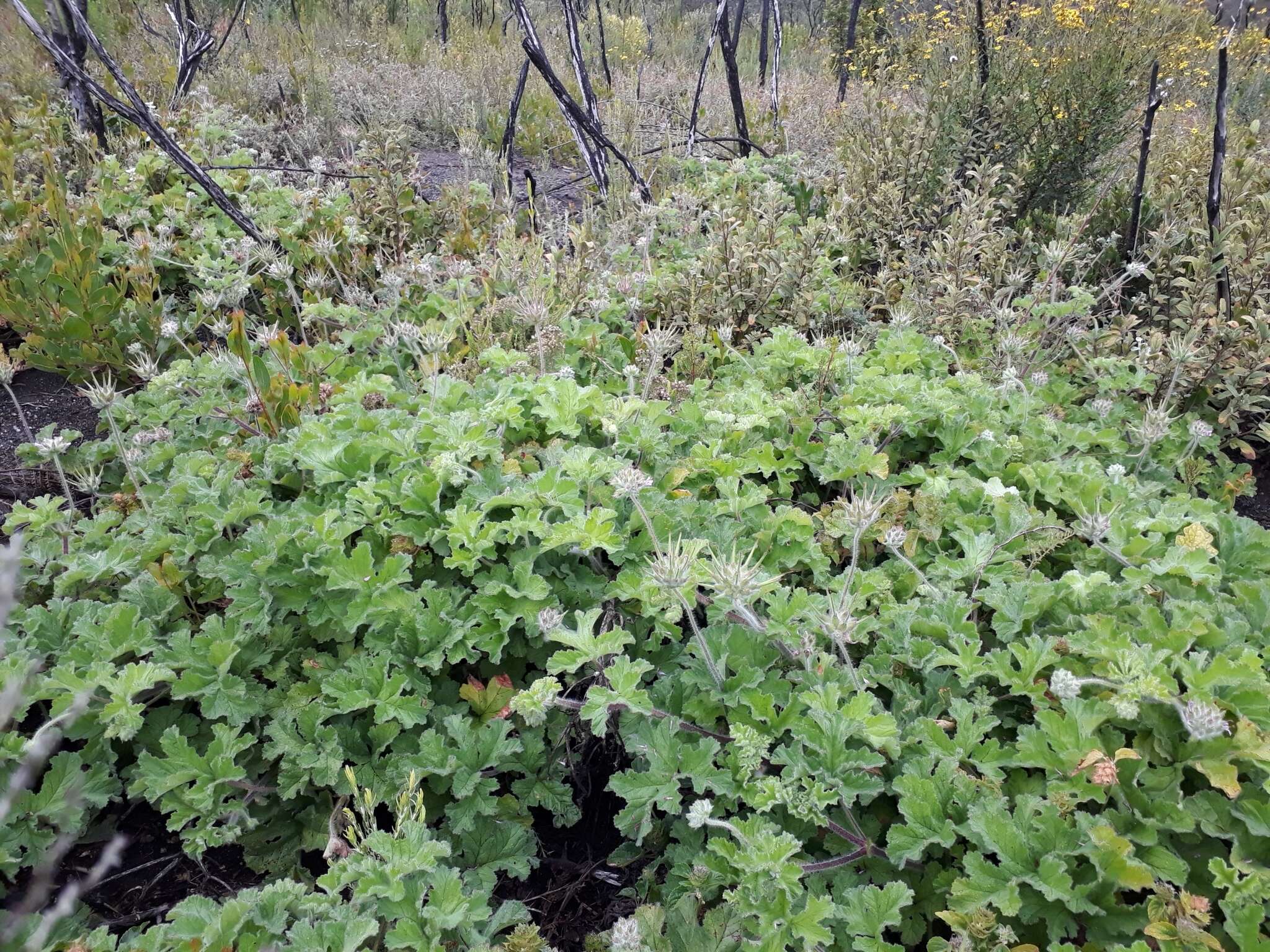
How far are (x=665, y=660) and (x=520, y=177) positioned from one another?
5863 millimetres

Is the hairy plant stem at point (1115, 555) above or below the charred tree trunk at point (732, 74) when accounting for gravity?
below

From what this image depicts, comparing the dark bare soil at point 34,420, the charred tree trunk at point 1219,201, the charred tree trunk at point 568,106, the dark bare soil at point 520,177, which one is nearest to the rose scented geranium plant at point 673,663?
the dark bare soil at point 34,420

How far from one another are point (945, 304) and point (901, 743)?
93.1 inches

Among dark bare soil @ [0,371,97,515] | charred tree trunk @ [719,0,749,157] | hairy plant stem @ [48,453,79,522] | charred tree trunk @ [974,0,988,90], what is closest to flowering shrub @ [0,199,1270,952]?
hairy plant stem @ [48,453,79,522]

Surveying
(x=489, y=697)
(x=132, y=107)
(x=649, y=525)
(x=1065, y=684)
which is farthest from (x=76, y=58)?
(x=1065, y=684)

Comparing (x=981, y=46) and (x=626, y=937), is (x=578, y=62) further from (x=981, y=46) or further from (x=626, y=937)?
(x=626, y=937)

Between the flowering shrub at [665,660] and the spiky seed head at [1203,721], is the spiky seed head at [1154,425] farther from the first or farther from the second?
the spiky seed head at [1203,721]

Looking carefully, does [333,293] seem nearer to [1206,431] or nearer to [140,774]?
[140,774]

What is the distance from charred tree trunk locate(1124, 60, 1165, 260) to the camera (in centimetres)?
344

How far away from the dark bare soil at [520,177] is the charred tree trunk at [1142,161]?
344 centimetres

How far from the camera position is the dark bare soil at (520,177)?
5.98 m

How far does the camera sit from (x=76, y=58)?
4.55 metres

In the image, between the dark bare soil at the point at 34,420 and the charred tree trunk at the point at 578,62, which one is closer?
the dark bare soil at the point at 34,420

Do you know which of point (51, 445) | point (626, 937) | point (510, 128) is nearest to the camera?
point (626, 937)
